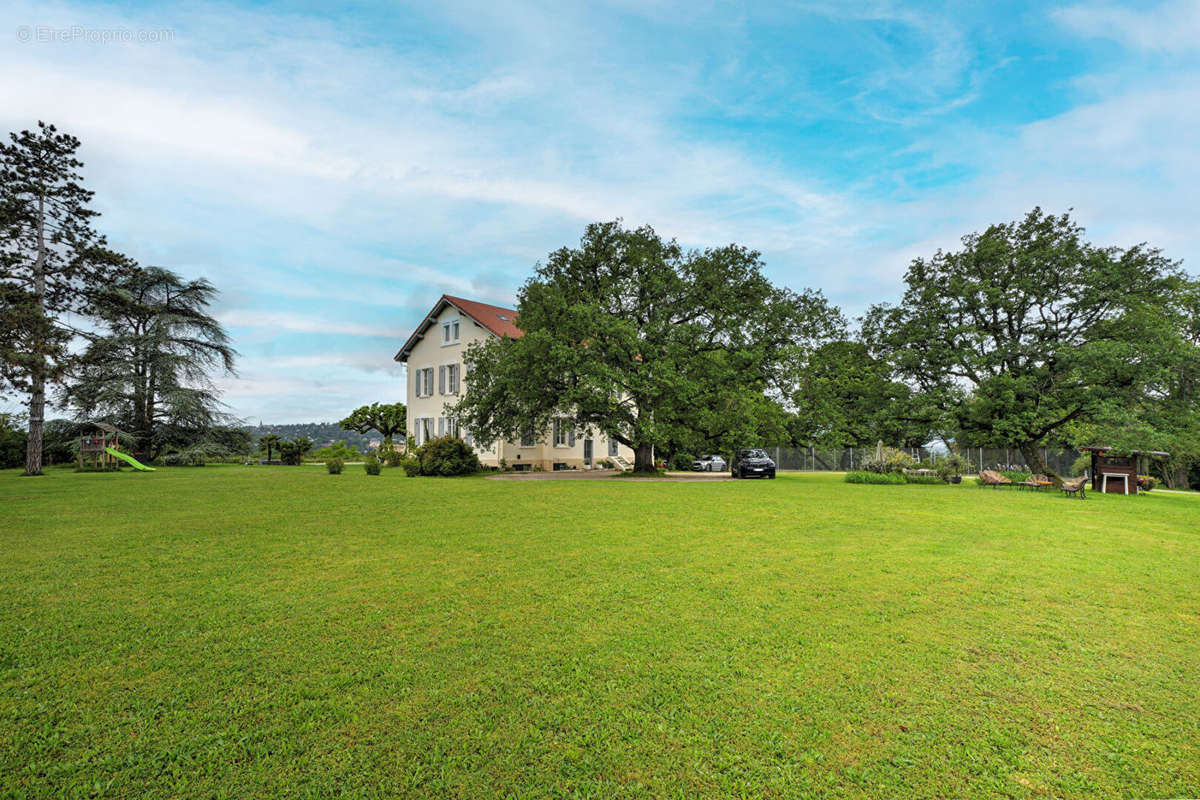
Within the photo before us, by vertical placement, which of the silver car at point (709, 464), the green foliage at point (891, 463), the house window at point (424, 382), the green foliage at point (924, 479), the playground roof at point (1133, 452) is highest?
the house window at point (424, 382)

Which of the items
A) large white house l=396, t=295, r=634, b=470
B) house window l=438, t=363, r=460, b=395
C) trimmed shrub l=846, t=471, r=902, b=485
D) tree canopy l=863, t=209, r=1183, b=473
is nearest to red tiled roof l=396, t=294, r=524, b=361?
large white house l=396, t=295, r=634, b=470

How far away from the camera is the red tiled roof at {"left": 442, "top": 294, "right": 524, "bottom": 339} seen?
3234 centimetres

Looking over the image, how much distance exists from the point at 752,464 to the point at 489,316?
17824 millimetres

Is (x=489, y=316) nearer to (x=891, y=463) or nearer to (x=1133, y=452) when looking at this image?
(x=891, y=463)

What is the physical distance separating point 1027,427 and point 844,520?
61.9 feet

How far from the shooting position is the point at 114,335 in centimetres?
3189

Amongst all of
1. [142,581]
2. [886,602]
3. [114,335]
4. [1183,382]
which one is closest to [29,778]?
[142,581]

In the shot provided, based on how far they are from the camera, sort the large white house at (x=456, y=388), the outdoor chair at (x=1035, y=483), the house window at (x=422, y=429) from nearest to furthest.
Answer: the outdoor chair at (x=1035, y=483) < the large white house at (x=456, y=388) < the house window at (x=422, y=429)

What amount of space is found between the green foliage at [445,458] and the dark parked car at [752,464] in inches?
498

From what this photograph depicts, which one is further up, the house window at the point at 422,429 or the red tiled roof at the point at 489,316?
the red tiled roof at the point at 489,316

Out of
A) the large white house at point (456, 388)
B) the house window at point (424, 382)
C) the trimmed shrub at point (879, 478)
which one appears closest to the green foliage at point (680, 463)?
the large white house at point (456, 388)

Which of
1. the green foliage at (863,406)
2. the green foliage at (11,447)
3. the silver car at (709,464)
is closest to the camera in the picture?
the green foliage at (863,406)

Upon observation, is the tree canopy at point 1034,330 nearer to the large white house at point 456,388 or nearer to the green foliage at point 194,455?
the large white house at point 456,388

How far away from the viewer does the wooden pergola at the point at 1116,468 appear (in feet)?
62.3
